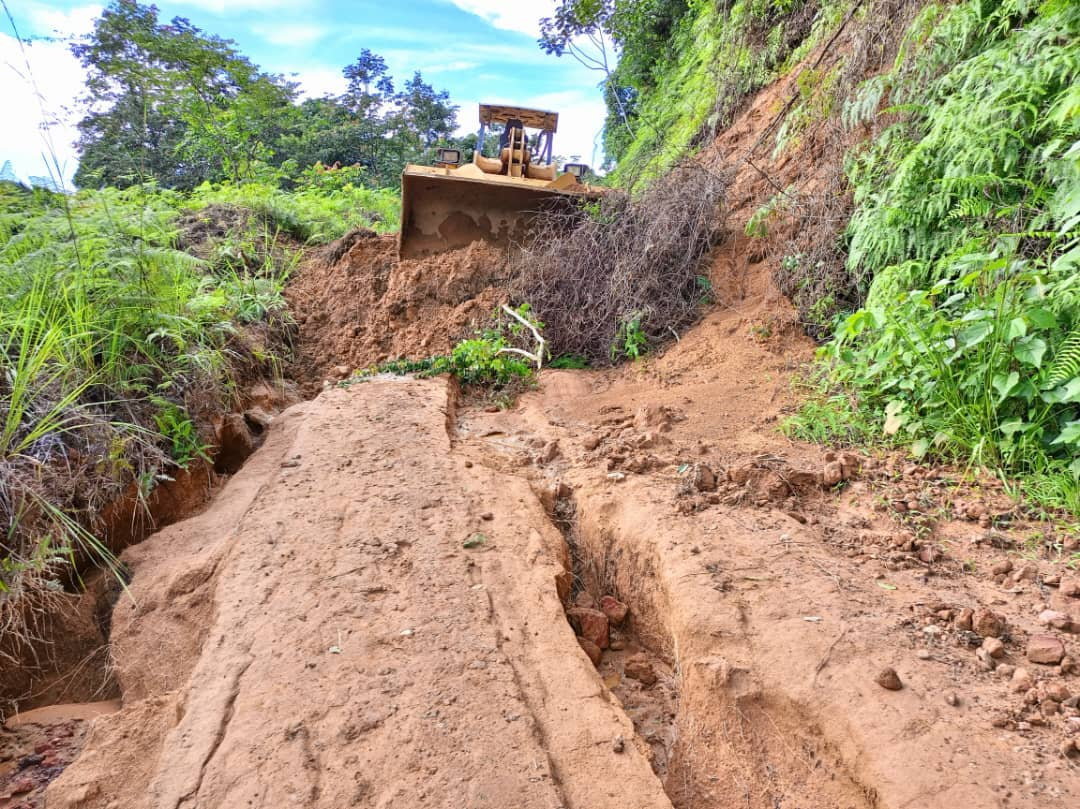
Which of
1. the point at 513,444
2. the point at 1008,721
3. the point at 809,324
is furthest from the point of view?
the point at 809,324

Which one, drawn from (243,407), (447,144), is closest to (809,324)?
(243,407)

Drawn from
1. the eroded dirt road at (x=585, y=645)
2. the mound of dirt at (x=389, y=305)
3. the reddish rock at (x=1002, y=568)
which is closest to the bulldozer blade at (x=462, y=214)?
the mound of dirt at (x=389, y=305)

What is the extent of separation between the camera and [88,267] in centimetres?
387

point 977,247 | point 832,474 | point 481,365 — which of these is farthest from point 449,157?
point 832,474

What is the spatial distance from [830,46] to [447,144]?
1722 cm

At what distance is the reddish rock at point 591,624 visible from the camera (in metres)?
2.72

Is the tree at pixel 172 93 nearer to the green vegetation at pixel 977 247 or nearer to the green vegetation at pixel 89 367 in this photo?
the green vegetation at pixel 89 367

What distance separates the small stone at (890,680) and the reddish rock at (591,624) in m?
1.06

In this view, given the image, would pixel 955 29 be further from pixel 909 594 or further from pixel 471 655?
pixel 471 655

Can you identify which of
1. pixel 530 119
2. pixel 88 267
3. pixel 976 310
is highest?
pixel 530 119

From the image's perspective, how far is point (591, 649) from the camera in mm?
2660

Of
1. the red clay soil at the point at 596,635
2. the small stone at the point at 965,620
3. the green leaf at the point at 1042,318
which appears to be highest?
the green leaf at the point at 1042,318

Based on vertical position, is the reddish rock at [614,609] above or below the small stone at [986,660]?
below

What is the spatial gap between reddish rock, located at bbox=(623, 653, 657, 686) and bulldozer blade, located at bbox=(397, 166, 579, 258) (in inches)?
206
